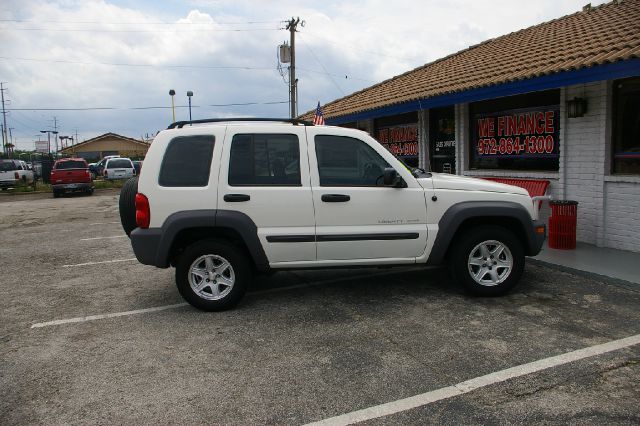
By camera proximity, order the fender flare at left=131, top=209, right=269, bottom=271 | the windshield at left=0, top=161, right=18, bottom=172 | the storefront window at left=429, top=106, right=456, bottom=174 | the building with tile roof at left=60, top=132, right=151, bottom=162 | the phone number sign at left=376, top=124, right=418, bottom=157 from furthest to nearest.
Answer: the building with tile roof at left=60, top=132, right=151, bottom=162, the windshield at left=0, top=161, right=18, bottom=172, the phone number sign at left=376, top=124, right=418, bottom=157, the storefront window at left=429, top=106, right=456, bottom=174, the fender flare at left=131, top=209, right=269, bottom=271

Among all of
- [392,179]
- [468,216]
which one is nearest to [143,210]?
[392,179]

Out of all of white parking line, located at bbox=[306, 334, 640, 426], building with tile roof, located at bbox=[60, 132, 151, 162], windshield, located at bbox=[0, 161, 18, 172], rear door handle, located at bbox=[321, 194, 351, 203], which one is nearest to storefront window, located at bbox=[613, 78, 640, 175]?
white parking line, located at bbox=[306, 334, 640, 426]

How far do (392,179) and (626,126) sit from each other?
15.5 feet

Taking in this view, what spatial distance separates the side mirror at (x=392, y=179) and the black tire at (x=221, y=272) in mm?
1691

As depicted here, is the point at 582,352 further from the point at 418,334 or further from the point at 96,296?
the point at 96,296

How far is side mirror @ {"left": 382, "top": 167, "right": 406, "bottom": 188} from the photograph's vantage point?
5.18 m

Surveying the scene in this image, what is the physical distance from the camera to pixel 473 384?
143 inches

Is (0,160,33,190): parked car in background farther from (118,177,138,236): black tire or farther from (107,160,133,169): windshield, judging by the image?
(118,177,138,236): black tire

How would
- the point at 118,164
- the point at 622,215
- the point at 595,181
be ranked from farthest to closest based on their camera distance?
the point at 118,164
the point at 595,181
the point at 622,215

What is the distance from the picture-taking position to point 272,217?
5238 millimetres

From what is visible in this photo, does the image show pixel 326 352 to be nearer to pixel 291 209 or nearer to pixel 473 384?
pixel 473 384

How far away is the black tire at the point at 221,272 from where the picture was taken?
523 centimetres

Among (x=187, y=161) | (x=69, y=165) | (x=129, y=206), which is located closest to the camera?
(x=187, y=161)

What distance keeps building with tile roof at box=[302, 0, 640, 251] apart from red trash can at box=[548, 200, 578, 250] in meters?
0.56
